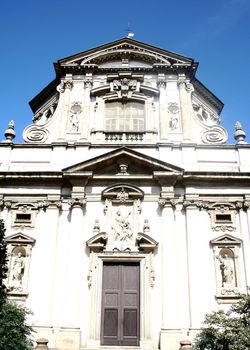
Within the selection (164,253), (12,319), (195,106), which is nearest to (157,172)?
(164,253)

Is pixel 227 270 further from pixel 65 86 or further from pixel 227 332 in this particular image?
pixel 65 86

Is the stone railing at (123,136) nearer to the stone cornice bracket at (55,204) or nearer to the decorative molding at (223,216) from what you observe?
the stone cornice bracket at (55,204)

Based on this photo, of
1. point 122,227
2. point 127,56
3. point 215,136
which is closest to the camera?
point 122,227

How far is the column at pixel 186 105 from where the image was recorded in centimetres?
1843

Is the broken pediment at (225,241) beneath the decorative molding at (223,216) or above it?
beneath

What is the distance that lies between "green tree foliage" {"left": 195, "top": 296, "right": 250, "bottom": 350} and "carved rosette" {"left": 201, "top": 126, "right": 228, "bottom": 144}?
293 inches

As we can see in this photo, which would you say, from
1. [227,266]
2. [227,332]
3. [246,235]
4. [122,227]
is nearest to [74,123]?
[122,227]

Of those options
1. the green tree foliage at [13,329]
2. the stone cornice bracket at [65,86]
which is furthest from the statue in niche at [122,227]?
the stone cornice bracket at [65,86]

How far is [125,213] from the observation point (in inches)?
656

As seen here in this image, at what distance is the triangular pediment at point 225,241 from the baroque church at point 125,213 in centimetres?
4

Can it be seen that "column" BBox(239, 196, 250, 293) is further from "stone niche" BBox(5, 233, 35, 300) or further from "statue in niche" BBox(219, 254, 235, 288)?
"stone niche" BBox(5, 233, 35, 300)

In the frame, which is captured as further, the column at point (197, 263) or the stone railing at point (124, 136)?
→ the stone railing at point (124, 136)

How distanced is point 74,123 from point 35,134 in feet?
5.88

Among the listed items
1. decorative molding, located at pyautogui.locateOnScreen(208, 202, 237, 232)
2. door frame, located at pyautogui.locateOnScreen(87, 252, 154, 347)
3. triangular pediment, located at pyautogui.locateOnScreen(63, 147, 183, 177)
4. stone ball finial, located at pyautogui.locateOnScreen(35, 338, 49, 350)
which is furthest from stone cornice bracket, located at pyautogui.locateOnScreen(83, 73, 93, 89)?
stone ball finial, located at pyautogui.locateOnScreen(35, 338, 49, 350)
